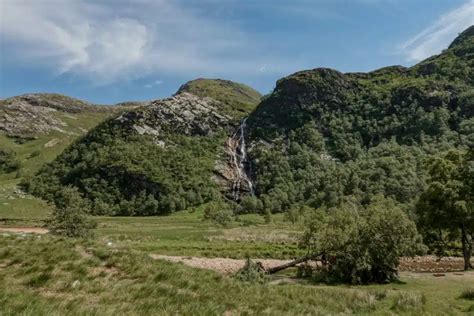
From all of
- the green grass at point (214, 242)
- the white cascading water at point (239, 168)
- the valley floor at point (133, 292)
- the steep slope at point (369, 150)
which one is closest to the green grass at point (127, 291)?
the valley floor at point (133, 292)

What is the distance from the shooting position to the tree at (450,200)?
125ft

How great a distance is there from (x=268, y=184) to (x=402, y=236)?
13547 centimetres

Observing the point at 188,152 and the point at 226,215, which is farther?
the point at 188,152

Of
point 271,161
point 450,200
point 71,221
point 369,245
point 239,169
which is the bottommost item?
point 369,245

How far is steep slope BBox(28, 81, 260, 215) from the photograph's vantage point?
515 feet

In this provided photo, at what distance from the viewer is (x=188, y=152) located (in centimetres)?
18662

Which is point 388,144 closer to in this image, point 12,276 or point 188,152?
point 188,152

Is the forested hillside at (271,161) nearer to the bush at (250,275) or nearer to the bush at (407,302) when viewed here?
the bush at (250,275)

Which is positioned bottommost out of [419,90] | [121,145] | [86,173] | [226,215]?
[226,215]

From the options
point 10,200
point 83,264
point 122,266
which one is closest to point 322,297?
point 122,266

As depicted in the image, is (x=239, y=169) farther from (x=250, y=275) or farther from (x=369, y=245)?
(x=250, y=275)

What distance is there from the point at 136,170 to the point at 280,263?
408 ft

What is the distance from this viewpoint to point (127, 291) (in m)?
11.7

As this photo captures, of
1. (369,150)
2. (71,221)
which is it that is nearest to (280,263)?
(71,221)
